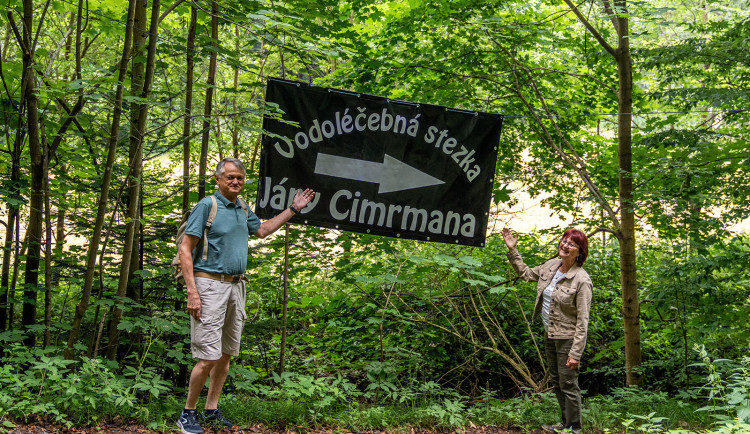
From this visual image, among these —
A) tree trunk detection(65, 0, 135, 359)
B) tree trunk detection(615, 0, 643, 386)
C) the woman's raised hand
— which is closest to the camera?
tree trunk detection(65, 0, 135, 359)

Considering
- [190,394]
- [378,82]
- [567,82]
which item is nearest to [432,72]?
[378,82]

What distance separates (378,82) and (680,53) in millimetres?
3238

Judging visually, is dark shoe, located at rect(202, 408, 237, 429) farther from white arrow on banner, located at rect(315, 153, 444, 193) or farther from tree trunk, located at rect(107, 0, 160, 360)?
white arrow on banner, located at rect(315, 153, 444, 193)

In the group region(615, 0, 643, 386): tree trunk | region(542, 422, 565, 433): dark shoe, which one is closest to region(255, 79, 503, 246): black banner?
region(542, 422, 565, 433): dark shoe

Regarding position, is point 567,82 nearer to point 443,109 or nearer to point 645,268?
point 443,109

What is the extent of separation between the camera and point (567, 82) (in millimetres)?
7492

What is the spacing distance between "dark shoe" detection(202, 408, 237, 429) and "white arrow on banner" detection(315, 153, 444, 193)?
1939 mm

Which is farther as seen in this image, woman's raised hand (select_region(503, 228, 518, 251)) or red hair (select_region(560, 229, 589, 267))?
woman's raised hand (select_region(503, 228, 518, 251))

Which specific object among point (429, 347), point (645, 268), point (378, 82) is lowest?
point (429, 347)

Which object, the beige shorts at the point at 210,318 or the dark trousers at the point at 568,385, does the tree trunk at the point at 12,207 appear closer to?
the beige shorts at the point at 210,318

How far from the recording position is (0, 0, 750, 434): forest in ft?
15.3

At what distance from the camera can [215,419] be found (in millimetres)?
4254

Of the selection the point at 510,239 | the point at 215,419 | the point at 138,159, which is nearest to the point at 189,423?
the point at 215,419

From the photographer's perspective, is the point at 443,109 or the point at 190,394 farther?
the point at 443,109
